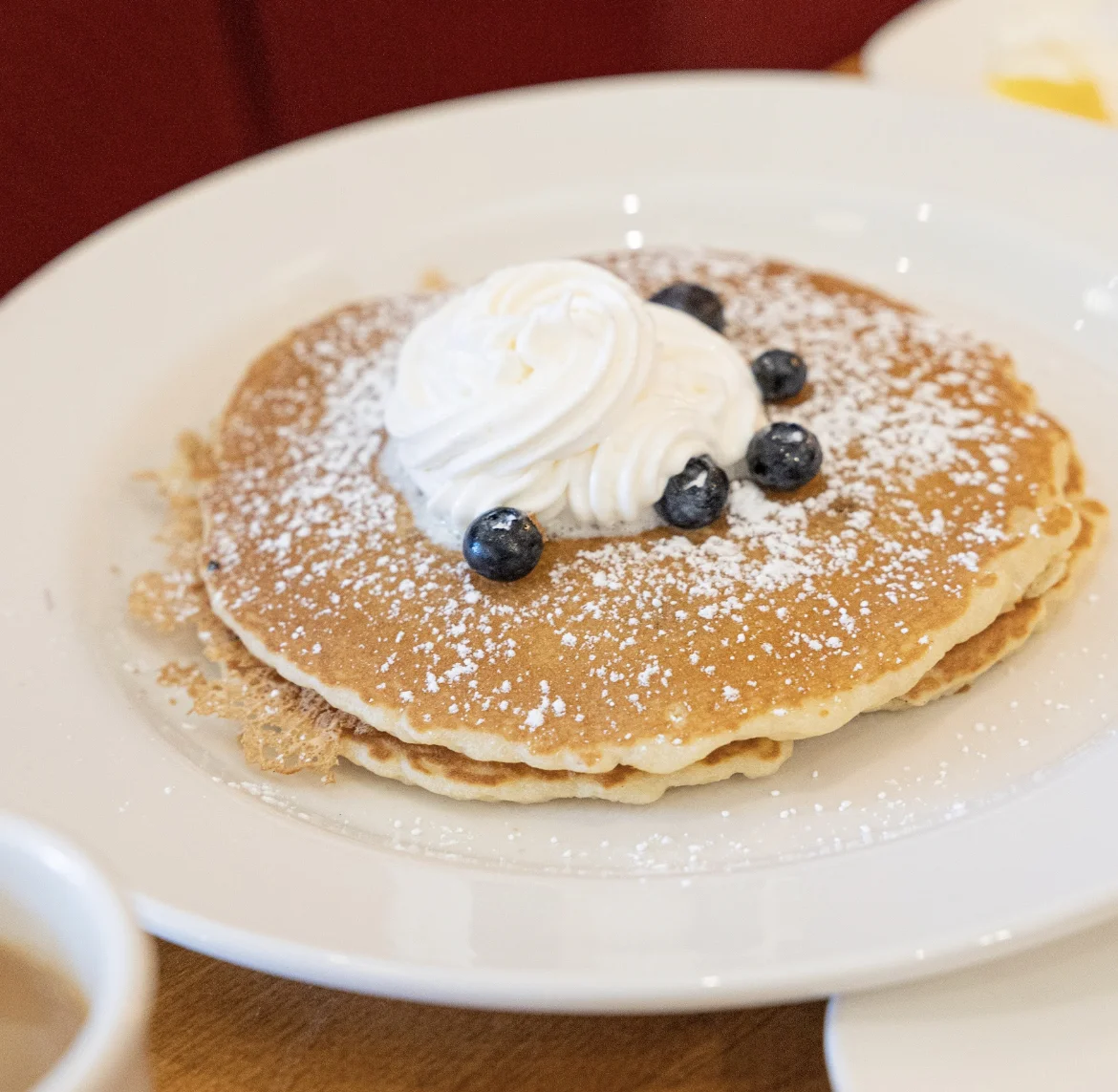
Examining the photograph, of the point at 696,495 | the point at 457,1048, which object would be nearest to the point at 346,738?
the point at 457,1048

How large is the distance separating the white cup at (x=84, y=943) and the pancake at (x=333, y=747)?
500 mm

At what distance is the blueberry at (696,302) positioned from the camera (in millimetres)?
1507

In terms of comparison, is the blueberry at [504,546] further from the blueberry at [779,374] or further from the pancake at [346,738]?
the blueberry at [779,374]

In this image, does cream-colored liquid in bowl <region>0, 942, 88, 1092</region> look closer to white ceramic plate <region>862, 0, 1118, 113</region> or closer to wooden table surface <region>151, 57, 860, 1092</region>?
wooden table surface <region>151, 57, 860, 1092</region>

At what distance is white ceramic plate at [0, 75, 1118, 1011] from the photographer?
0.91 meters

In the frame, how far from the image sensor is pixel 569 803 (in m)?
1.18

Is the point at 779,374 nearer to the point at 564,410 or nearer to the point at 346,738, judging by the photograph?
the point at 564,410

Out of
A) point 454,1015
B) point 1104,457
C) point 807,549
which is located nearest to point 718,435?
point 807,549

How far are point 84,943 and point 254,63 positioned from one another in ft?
7.08

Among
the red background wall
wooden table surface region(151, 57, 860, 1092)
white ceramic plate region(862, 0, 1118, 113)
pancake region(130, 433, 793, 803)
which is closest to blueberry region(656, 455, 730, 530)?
pancake region(130, 433, 793, 803)

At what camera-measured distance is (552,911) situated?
961 mm

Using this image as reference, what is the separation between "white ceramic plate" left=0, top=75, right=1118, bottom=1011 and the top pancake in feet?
0.33

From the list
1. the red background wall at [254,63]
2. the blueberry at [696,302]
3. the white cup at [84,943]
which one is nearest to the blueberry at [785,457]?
the blueberry at [696,302]

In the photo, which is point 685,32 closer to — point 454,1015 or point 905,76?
point 905,76
